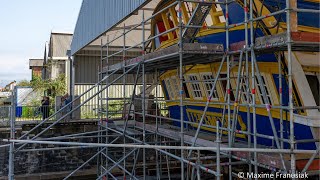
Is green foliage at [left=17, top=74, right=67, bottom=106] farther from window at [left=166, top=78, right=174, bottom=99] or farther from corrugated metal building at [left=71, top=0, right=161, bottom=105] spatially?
window at [left=166, top=78, right=174, bottom=99]

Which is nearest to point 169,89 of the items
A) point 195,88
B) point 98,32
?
point 195,88

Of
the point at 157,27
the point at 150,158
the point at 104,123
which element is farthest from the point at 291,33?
the point at 150,158

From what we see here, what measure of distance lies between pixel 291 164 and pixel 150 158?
11.8 m

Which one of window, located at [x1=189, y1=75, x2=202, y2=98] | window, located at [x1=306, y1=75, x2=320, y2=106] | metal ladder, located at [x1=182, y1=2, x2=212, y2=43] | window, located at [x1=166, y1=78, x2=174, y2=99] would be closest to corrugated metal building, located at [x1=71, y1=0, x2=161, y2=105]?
window, located at [x1=166, y1=78, x2=174, y2=99]

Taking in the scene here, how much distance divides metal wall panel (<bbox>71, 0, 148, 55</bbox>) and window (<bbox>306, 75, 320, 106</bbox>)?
5138 millimetres

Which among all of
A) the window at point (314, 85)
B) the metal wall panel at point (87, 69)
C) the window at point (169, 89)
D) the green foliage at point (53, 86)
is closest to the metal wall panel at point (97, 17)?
the metal wall panel at point (87, 69)

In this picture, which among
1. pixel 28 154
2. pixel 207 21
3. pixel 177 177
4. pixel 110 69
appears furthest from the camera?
pixel 28 154

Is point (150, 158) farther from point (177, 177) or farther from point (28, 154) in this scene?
point (28, 154)

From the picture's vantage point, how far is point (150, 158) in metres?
15.8

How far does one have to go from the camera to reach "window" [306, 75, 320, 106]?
6.24 metres

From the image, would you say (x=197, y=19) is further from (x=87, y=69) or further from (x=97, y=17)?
(x=87, y=69)

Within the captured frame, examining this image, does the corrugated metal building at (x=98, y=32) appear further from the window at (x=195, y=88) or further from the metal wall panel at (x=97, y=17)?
the window at (x=195, y=88)

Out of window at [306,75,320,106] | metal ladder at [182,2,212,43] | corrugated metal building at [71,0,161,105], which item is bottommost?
window at [306,75,320,106]

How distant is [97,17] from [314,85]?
1004cm
